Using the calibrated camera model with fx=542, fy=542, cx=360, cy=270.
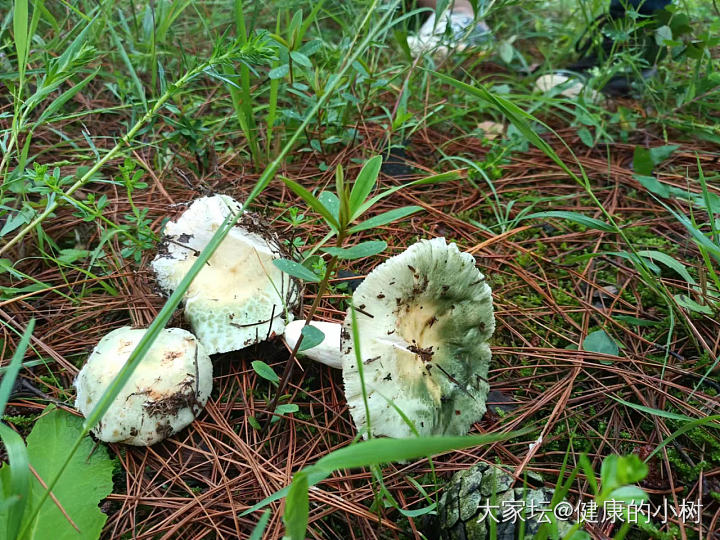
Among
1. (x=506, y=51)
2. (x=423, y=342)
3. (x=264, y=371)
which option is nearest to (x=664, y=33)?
(x=506, y=51)

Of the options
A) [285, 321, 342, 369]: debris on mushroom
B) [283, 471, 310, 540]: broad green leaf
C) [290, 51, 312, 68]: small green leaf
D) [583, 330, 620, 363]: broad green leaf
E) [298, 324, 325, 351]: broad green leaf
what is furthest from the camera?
[290, 51, 312, 68]: small green leaf

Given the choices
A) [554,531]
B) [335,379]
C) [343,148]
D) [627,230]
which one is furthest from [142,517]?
[627,230]

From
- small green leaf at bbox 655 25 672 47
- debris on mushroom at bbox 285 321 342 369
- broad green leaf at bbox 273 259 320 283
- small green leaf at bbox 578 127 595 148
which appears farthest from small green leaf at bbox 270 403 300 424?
small green leaf at bbox 655 25 672 47

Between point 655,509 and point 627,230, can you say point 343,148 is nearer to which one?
point 627,230

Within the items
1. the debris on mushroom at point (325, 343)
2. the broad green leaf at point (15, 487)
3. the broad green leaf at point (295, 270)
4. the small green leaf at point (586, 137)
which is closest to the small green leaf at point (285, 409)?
the debris on mushroom at point (325, 343)

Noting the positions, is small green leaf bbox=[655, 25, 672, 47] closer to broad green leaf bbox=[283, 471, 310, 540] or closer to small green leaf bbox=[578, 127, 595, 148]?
small green leaf bbox=[578, 127, 595, 148]

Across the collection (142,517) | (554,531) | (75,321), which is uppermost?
(554,531)
